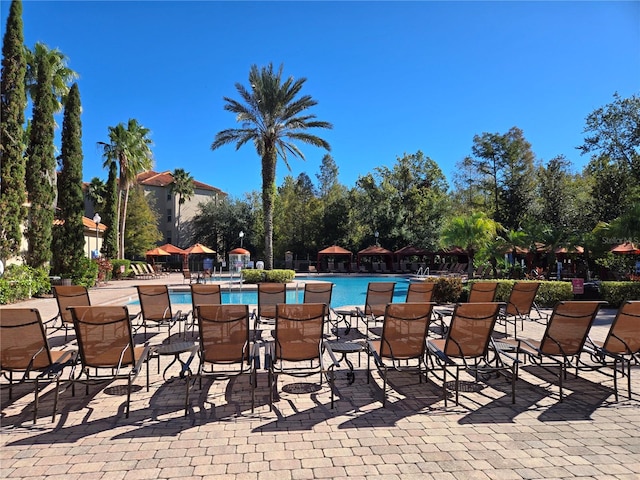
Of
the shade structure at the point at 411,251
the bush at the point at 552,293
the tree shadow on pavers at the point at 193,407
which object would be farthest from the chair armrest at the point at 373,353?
the shade structure at the point at 411,251

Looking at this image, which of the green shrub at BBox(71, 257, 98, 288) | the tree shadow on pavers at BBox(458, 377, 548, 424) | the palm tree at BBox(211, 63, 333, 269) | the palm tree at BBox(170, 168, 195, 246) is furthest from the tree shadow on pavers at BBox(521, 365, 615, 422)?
the palm tree at BBox(170, 168, 195, 246)

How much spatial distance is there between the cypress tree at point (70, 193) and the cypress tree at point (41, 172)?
139cm

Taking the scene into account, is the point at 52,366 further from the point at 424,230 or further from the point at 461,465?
the point at 424,230

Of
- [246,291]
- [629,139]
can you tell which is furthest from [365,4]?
[629,139]

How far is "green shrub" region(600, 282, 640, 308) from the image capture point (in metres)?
11.1

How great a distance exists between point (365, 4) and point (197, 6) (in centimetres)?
351

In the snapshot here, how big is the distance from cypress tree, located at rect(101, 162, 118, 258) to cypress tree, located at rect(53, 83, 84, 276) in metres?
10.4

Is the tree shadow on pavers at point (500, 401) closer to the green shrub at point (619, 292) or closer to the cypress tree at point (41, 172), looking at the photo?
the green shrub at point (619, 292)

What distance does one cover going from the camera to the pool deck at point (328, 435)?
9.06 feet

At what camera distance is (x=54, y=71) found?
20.8 metres

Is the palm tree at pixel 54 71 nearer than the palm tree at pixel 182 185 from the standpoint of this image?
Yes

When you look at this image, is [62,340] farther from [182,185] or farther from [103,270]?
[182,185]

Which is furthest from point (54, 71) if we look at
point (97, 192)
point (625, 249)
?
point (625, 249)

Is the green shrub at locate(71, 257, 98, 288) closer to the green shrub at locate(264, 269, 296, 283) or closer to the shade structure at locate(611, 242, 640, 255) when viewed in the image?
the green shrub at locate(264, 269, 296, 283)
